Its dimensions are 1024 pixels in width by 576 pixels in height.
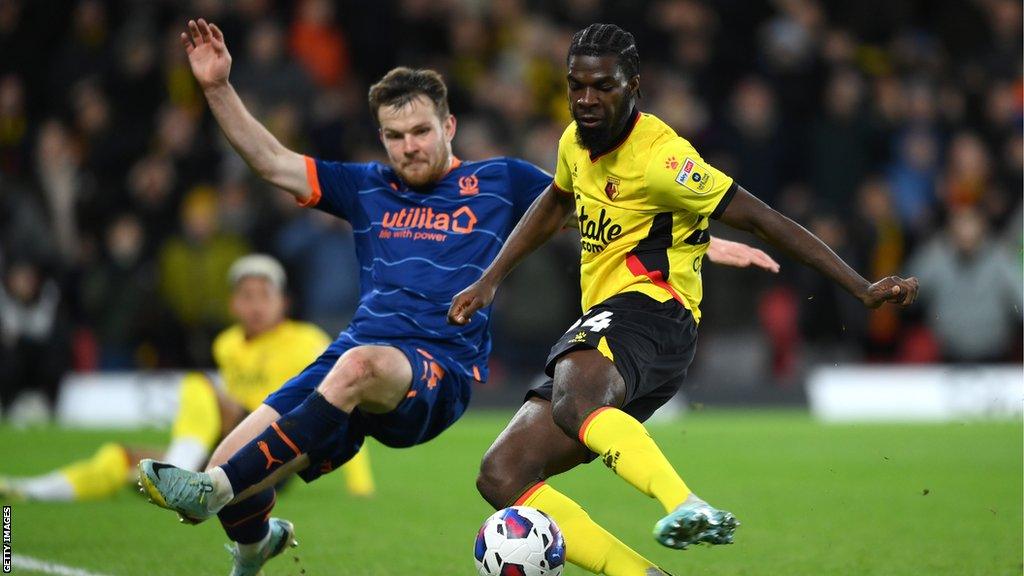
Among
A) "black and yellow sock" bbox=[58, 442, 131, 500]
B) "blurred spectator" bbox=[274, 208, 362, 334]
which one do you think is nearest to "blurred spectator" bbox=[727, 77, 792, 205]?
"blurred spectator" bbox=[274, 208, 362, 334]

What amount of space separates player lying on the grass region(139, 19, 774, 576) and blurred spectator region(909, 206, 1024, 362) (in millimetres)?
9389

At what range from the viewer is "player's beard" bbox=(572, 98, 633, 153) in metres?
5.47

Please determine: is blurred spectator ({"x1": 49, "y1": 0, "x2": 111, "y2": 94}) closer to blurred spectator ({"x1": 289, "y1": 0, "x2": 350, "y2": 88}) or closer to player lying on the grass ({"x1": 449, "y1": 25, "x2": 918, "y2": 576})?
blurred spectator ({"x1": 289, "y1": 0, "x2": 350, "y2": 88})

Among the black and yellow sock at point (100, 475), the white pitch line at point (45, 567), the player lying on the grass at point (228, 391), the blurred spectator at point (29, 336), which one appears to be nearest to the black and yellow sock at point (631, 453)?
the white pitch line at point (45, 567)

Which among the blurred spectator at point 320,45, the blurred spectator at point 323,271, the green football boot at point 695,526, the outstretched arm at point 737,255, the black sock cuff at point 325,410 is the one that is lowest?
the black sock cuff at point 325,410

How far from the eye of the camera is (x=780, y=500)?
9.21 meters

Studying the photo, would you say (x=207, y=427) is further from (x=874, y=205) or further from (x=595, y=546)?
(x=874, y=205)

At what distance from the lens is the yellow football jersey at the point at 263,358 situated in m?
9.36

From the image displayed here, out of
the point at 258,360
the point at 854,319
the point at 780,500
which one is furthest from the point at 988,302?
the point at 258,360

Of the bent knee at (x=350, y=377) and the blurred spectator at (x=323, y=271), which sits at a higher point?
the blurred spectator at (x=323, y=271)

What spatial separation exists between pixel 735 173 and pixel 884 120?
190 centimetres

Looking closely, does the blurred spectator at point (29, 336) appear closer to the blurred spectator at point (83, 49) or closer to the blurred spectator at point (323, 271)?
the blurred spectator at point (323, 271)

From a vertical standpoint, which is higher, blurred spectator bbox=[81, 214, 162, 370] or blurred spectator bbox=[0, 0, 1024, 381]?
blurred spectator bbox=[0, 0, 1024, 381]

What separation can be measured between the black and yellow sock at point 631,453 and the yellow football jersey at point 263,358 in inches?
178
